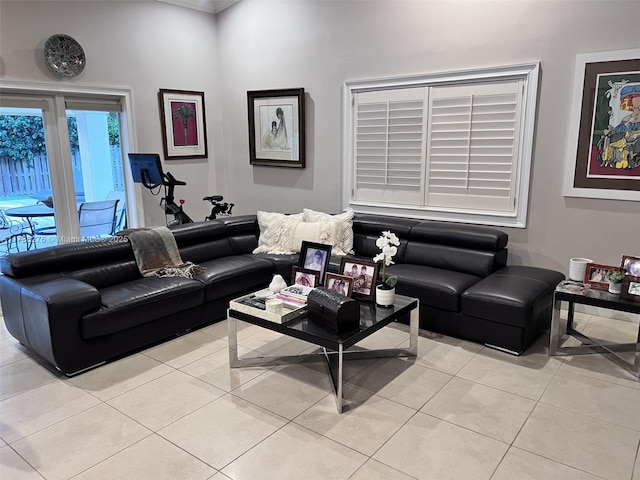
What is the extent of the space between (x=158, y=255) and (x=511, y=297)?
2.87m

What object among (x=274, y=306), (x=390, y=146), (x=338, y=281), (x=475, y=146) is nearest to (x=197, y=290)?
(x=274, y=306)

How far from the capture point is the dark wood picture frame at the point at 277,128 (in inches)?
218

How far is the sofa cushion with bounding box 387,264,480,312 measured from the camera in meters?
3.59

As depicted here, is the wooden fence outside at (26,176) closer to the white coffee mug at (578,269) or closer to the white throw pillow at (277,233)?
the white throw pillow at (277,233)

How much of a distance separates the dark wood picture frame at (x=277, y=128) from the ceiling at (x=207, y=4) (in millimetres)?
1156

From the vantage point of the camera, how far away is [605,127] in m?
3.73

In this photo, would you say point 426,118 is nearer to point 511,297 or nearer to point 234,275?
point 511,297

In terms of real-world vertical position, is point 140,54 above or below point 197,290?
above

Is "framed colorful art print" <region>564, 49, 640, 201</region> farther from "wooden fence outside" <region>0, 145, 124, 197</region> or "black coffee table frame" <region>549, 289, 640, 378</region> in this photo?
"wooden fence outside" <region>0, 145, 124, 197</region>

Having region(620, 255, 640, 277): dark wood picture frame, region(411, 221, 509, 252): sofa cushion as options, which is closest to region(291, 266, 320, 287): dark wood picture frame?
region(411, 221, 509, 252): sofa cushion

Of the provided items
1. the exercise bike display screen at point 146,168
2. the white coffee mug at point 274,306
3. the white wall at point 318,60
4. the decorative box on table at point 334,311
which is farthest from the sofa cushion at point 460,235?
the exercise bike display screen at point 146,168

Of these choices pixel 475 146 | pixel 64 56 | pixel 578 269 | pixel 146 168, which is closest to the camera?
pixel 578 269

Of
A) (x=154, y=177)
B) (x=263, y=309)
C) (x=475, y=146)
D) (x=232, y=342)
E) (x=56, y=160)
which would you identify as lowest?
(x=232, y=342)

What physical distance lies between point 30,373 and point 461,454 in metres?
2.83
